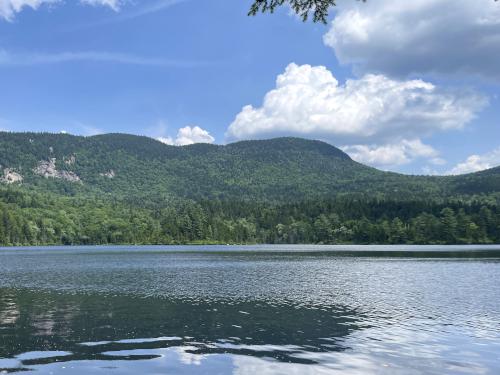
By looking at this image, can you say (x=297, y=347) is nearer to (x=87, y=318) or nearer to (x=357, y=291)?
(x=87, y=318)

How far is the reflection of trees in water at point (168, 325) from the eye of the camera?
1358 inches

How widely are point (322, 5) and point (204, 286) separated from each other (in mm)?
58883

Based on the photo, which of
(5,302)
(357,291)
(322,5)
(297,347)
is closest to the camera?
(322,5)

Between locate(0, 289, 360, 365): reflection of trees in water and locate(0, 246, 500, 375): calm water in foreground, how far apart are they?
99mm

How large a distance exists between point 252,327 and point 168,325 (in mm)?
7520

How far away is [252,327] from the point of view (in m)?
41.9

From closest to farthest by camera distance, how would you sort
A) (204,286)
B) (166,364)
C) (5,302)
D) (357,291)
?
(166,364), (5,302), (357,291), (204,286)

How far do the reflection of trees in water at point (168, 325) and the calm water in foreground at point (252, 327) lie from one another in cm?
10

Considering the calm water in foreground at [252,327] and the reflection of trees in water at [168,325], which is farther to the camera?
the reflection of trees in water at [168,325]

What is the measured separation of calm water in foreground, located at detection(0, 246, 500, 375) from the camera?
3020 centimetres

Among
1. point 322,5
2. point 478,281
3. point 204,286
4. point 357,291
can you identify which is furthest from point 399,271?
point 322,5

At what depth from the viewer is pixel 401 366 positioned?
29.6 metres

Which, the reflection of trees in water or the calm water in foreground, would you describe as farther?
the reflection of trees in water

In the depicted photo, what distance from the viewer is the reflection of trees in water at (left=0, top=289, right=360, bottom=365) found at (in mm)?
34500
